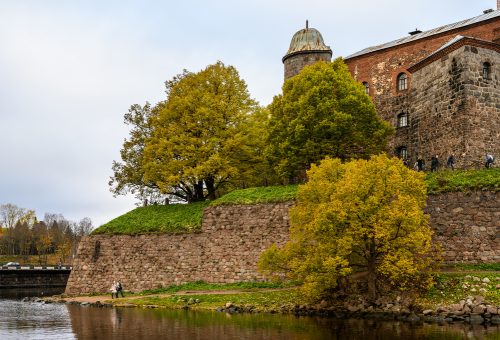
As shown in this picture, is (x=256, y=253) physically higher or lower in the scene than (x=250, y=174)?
lower

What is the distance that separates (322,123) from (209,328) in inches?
718

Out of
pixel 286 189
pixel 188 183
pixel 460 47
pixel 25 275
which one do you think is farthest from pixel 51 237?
pixel 460 47

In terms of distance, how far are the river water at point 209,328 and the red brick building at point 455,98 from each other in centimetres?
1524

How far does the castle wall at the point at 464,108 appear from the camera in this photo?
33031mm

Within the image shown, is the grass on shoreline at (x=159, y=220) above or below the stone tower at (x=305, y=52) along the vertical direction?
below

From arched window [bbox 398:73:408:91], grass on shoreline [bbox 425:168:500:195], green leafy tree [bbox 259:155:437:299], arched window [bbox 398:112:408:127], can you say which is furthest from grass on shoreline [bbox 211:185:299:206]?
arched window [bbox 398:73:408:91]

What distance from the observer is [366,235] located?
81.6 ft

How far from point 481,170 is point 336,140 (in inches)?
371

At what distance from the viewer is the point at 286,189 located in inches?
1400

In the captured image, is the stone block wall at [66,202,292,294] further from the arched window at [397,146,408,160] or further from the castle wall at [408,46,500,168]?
the arched window at [397,146,408,160]

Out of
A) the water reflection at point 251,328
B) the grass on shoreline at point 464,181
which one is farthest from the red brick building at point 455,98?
the water reflection at point 251,328

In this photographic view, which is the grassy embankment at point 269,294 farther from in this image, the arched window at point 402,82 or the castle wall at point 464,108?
the arched window at point 402,82

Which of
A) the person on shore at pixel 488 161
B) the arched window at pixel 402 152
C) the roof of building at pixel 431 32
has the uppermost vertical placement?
the roof of building at pixel 431 32

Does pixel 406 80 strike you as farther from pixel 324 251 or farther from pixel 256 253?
pixel 324 251
